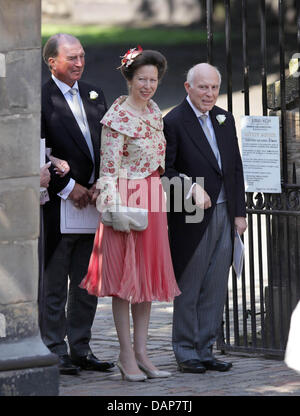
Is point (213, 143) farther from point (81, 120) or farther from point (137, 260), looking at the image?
point (137, 260)

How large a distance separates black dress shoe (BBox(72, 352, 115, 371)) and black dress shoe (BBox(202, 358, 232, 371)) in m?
0.61

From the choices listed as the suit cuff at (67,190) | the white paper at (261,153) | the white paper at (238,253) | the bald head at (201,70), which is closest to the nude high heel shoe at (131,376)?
the white paper at (238,253)

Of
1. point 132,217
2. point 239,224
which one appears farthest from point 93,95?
point 239,224

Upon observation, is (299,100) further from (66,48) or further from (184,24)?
(184,24)

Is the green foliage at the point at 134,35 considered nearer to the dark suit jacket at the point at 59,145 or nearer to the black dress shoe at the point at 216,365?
the dark suit jacket at the point at 59,145

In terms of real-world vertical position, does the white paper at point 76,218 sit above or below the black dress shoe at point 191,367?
above

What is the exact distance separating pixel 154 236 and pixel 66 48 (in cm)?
129

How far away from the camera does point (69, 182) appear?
6512 millimetres

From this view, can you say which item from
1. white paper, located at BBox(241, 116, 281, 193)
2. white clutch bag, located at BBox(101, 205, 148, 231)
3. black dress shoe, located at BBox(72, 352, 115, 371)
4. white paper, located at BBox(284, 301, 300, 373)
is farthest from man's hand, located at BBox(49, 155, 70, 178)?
white paper, located at BBox(284, 301, 300, 373)

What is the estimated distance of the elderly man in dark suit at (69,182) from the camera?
6570 millimetres

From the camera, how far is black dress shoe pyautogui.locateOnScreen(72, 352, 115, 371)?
672cm

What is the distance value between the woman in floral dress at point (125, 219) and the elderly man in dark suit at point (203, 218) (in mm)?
287

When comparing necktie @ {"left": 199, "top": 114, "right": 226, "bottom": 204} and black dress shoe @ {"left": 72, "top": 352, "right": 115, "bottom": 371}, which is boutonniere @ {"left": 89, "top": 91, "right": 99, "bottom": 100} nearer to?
necktie @ {"left": 199, "top": 114, "right": 226, "bottom": 204}

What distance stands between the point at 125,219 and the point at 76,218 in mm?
447
